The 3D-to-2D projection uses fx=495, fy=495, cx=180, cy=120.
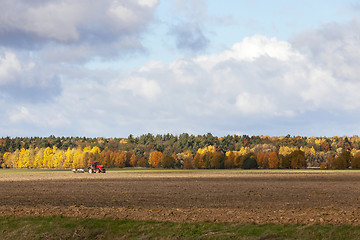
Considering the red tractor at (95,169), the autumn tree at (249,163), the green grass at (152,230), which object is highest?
the autumn tree at (249,163)

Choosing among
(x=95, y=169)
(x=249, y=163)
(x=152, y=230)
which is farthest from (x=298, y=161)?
(x=152, y=230)

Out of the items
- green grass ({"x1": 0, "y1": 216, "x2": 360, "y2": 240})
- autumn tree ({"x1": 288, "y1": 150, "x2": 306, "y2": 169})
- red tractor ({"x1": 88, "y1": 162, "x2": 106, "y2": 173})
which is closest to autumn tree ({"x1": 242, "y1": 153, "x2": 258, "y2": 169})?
autumn tree ({"x1": 288, "y1": 150, "x2": 306, "y2": 169})

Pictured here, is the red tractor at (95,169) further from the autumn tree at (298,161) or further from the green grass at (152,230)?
the green grass at (152,230)

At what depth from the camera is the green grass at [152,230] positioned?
71.3 feet

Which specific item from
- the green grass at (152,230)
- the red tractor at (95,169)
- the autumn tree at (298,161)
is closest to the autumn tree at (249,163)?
the autumn tree at (298,161)

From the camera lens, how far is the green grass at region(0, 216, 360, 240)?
2172 cm

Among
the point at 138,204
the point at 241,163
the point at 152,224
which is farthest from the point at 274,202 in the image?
Result: the point at 241,163

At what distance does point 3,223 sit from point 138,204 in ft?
40.3

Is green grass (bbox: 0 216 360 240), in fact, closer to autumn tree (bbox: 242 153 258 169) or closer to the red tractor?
the red tractor

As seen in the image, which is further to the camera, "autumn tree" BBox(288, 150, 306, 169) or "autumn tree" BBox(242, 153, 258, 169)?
"autumn tree" BBox(288, 150, 306, 169)

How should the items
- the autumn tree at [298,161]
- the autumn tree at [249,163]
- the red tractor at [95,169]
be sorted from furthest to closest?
the autumn tree at [298,161] < the autumn tree at [249,163] < the red tractor at [95,169]

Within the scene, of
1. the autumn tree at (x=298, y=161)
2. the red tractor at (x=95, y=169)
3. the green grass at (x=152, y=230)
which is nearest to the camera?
the green grass at (x=152, y=230)

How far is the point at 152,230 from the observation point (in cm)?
2347

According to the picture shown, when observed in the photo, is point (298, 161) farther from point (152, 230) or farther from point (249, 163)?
point (152, 230)
